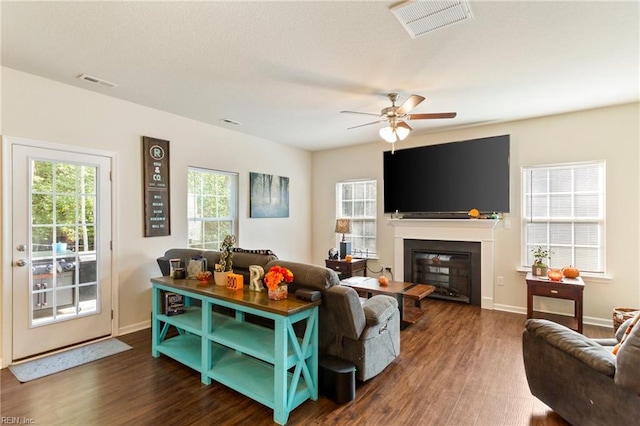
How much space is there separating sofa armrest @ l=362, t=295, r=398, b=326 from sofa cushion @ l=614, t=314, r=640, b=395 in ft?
4.74

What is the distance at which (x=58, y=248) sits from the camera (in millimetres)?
3258

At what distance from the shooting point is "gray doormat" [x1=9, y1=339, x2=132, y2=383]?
2773 mm

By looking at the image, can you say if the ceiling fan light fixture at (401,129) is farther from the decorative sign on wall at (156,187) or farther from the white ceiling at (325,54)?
the decorative sign on wall at (156,187)

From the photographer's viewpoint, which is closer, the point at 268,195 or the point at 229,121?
the point at 229,121

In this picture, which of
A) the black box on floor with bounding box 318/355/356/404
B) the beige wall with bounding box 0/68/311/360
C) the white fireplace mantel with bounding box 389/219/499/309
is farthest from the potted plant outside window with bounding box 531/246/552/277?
the beige wall with bounding box 0/68/311/360

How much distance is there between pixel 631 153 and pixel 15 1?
616 cm

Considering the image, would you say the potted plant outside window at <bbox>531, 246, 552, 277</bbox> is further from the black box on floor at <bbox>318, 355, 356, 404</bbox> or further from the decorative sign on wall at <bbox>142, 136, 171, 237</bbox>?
the decorative sign on wall at <bbox>142, 136, 171, 237</bbox>

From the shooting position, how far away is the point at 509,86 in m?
3.34

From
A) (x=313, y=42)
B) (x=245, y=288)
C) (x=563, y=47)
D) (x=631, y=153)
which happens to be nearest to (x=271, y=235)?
(x=245, y=288)

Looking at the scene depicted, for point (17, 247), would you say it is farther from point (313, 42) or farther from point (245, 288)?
point (313, 42)

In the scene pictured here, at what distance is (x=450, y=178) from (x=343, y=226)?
6.72 feet

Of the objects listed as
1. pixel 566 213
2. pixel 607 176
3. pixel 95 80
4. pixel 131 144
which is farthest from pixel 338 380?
pixel 607 176

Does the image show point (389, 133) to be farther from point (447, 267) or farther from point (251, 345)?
point (447, 267)

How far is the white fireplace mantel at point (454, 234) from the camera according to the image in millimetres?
4699
